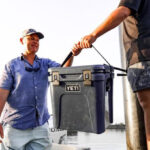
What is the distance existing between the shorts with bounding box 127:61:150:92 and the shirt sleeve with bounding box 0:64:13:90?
68.5 inches

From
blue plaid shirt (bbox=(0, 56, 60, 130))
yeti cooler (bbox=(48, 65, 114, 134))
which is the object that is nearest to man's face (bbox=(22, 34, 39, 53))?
blue plaid shirt (bbox=(0, 56, 60, 130))

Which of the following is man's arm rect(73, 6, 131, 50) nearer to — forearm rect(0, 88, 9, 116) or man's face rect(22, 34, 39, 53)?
man's face rect(22, 34, 39, 53)

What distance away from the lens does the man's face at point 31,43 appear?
11.3ft

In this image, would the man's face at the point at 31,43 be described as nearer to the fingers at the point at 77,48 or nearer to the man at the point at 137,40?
the fingers at the point at 77,48

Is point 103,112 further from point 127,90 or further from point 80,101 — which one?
point 127,90

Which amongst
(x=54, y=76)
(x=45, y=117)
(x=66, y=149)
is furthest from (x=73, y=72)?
(x=66, y=149)

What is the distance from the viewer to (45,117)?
3.46 metres

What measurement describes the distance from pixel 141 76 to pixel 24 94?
66.1 inches

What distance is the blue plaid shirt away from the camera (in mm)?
3285

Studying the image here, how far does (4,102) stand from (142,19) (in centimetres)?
196

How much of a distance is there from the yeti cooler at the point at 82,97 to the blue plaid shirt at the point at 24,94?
750 mm

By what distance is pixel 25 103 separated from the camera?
3297mm

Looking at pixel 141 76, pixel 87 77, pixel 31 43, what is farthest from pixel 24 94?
pixel 141 76

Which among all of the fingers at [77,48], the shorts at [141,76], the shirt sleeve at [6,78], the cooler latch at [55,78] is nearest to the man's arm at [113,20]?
the fingers at [77,48]
